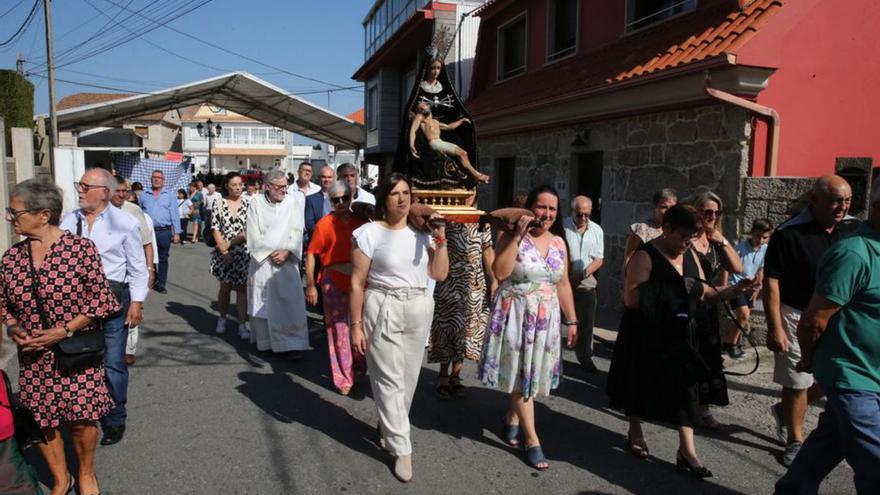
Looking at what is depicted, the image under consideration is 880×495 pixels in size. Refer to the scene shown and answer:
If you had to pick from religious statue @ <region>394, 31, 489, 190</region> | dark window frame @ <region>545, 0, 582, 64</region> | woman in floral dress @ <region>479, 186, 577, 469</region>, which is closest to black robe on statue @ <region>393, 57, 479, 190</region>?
religious statue @ <region>394, 31, 489, 190</region>

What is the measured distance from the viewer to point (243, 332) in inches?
267

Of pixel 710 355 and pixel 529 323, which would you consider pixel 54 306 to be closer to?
pixel 529 323

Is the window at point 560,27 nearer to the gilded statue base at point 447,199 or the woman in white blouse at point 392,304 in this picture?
the gilded statue base at point 447,199

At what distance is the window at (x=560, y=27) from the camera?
34.5 feet

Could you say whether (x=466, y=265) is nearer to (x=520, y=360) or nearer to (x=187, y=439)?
(x=520, y=360)

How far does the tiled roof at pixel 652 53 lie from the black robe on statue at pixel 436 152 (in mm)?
2407

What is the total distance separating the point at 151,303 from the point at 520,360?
6.53 m

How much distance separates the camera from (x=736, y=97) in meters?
6.13

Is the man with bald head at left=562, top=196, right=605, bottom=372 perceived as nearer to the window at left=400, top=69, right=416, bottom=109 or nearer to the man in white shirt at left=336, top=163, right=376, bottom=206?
the man in white shirt at left=336, top=163, right=376, bottom=206

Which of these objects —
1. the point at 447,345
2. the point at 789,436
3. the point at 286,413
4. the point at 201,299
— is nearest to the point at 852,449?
the point at 789,436

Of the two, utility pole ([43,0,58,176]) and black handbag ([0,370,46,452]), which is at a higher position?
utility pole ([43,0,58,176])

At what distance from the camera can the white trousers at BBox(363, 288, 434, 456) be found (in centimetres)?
361

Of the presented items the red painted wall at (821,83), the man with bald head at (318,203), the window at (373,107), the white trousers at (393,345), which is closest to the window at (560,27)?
the red painted wall at (821,83)

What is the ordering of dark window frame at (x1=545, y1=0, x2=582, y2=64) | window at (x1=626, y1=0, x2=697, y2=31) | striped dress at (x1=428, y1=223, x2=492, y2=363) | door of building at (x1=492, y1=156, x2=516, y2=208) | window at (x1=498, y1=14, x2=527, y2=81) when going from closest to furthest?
1. striped dress at (x1=428, y1=223, x2=492, y2=363)
2. window at (x1=626, y1=0, x2=697, y2=31)
3. dark window frame at (x1=545, y1=0, x2=582, y2=64)
4. door of building at (x1=492, y1=156, x2=516, y2=208)
5. window at (x1=498, y1=14, x2=527, y2=81)
